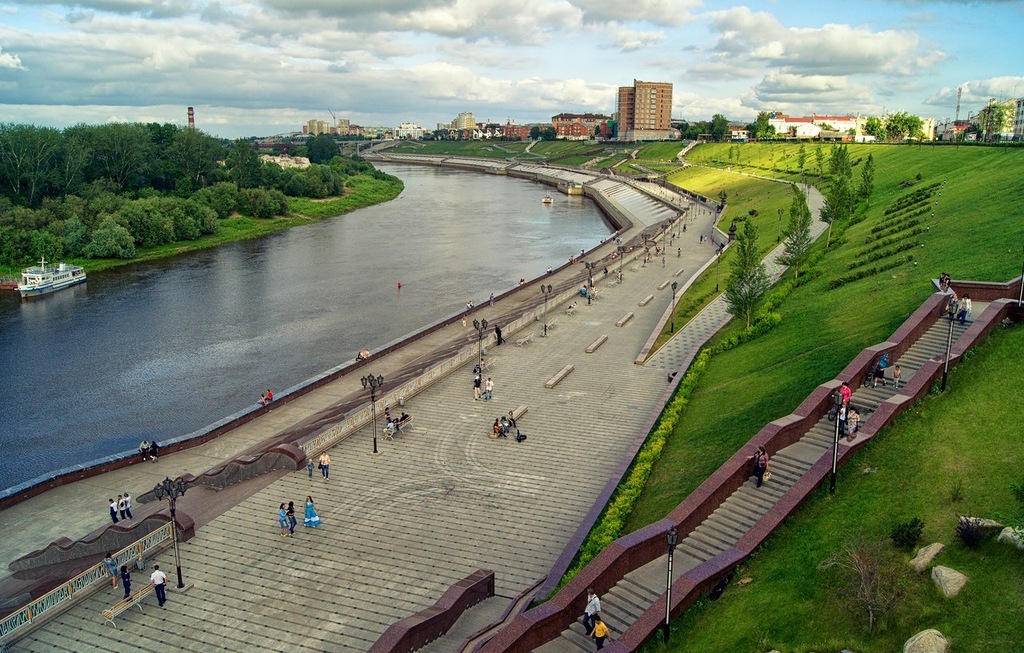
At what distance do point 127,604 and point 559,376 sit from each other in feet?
56.6

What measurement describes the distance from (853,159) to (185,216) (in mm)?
69590

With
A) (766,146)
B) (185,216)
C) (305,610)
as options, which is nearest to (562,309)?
(305,610)

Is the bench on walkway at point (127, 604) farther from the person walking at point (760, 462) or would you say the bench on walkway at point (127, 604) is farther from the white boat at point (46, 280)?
the white boat at point (46, 280)

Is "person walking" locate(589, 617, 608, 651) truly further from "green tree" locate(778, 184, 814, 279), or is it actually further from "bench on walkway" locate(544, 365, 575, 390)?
"green tree" locate(778, 184, 814, 279)

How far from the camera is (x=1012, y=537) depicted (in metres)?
12.2

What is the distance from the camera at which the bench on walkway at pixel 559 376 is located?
28.7 m

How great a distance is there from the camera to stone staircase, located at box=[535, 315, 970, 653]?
46.4 feet

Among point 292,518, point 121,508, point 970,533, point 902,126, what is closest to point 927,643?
point 970,533

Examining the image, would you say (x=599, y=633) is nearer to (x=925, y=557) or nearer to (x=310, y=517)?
(x=925, y=557)

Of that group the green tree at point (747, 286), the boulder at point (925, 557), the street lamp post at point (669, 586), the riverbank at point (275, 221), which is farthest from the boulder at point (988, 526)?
the riverbank at point (275, 221)

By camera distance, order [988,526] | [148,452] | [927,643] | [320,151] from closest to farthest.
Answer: [927,643] → [988,526] → [148,452] → [320,151]

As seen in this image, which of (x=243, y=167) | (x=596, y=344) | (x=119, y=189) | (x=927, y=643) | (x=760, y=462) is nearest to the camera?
(x=927, y=643)

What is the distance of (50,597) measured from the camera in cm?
1538

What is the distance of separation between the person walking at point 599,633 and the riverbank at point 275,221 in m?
59.4
